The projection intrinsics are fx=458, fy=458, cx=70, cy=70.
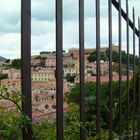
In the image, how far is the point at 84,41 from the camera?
2426 mm

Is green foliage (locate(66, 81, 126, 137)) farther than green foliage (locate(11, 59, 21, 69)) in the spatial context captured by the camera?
Yes

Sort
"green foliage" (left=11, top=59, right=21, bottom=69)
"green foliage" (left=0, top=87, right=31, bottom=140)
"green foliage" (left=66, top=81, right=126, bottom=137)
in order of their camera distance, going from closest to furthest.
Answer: "green foliage" (left=0, top=87, right=31, bottom=140)
"green foliage" (left=11, top=59, right=21, bottom=69)
"green foliage" (left=66, top=81, right=126, bottom=137)

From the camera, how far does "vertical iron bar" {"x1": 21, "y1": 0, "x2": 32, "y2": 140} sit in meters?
1.72

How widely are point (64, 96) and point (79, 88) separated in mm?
196

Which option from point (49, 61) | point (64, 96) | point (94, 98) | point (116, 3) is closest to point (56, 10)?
point (49, 61)

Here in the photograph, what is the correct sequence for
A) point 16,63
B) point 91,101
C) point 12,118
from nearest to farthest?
point 12,118
point 16,63
point 91,101

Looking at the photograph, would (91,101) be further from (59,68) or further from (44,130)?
(44,130)

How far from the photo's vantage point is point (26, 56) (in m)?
1.75

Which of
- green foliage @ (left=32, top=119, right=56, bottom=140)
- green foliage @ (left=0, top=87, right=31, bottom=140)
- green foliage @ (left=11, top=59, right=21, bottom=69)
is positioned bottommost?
green foliage @ (left=32, top=119, right=56, bottom=140)

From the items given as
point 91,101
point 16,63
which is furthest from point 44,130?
point 91,101

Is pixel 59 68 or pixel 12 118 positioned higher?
pixel 59 68

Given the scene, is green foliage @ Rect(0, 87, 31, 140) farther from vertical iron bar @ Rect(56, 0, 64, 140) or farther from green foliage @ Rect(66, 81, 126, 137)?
green foliage @ Rect(66, 81, 126, 137)

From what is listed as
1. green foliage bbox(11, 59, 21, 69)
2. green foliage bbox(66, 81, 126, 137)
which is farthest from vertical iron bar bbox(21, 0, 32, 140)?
green foliage bbox(66, 81, 126, 137)

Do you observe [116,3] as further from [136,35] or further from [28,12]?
[28,12]
